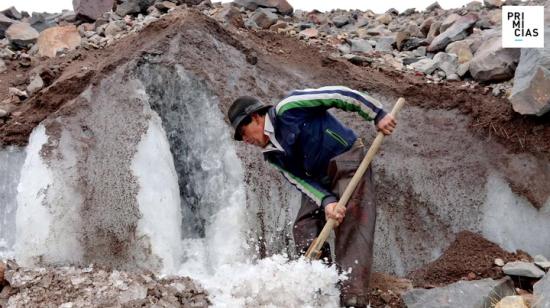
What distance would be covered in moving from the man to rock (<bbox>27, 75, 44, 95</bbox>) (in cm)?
341

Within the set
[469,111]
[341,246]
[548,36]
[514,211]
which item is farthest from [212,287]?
[548,36]

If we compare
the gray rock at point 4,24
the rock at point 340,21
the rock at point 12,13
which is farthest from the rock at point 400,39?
the rock at point 12,13

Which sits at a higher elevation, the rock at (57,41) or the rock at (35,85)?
the rock at (57,41)

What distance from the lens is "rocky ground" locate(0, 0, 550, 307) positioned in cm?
430

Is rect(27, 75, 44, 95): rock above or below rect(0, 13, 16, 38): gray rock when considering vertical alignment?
below

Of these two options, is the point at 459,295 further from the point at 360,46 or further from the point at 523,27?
the point at 360,46

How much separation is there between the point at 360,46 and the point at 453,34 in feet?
4.12

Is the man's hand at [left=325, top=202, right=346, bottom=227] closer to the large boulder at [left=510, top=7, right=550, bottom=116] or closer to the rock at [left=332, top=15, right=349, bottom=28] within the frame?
the large boulder at [left=510, top=7, right=550, bottom=116]

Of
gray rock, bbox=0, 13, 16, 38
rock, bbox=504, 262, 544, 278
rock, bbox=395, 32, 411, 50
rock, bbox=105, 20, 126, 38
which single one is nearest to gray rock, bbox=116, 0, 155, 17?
rock, bbox=105, 20, 126, 38

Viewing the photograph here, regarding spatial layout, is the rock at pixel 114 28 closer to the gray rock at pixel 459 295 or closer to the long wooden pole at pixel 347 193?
the long wooden pole at pixel 347 193

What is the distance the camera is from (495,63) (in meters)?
6.61

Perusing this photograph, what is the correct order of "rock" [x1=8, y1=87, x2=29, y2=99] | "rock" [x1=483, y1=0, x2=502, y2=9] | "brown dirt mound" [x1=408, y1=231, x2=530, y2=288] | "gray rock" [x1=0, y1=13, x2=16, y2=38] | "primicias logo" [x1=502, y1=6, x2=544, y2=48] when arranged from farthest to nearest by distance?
"rock" [x1=483, y1=0, x2=502, y2=9], "gray rock" [x1=0, y1=13, x2=16, y2=38], "rock" [x1=8, y1=87, x2=29, y2=99], "primicias logo" [x1=502, y1=6, x2=544, y2=48], "brown dirt mound" [x1=408, y1=231, x2=530, y2=288]

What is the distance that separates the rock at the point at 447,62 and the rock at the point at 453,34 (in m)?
0.68

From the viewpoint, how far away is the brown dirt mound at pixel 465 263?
4742 mm
